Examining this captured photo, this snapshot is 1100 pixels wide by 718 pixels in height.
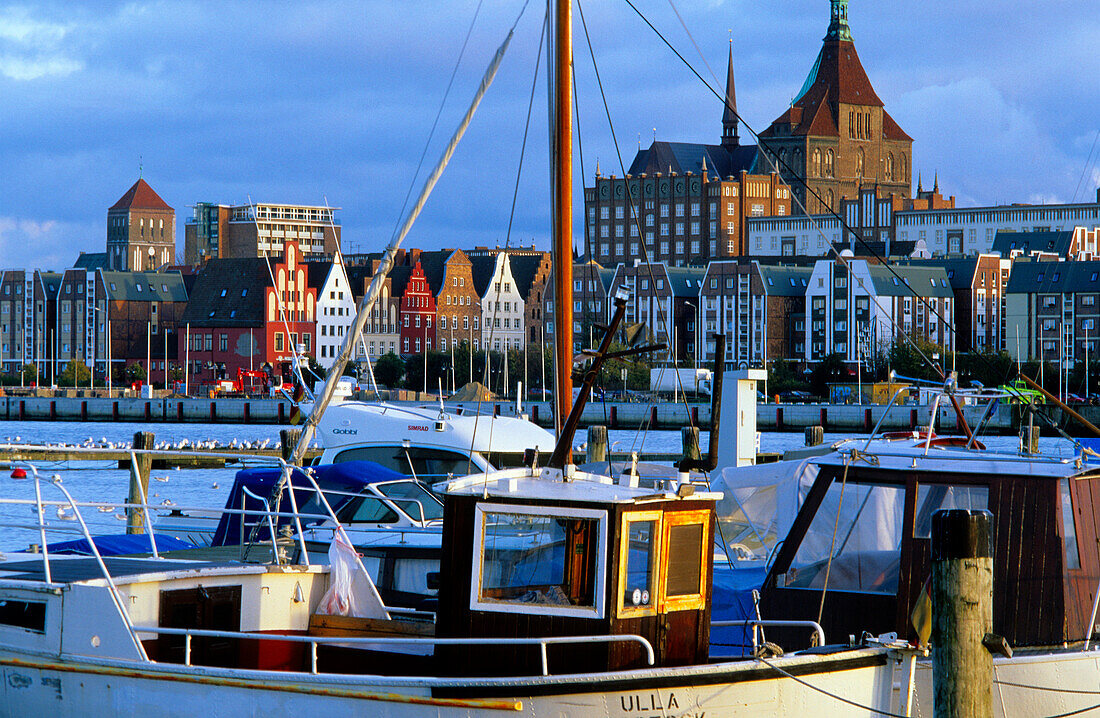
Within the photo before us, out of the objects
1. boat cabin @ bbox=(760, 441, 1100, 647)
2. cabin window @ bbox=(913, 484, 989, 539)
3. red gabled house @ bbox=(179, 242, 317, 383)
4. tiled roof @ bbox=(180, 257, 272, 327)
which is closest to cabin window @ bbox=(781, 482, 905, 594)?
boat cabin @ bbox=(760, 441, 1100, 647)

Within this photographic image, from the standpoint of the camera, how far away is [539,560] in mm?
10070

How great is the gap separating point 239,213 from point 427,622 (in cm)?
16438

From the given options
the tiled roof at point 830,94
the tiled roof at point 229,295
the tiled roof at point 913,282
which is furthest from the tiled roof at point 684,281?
the tiled roof at point 830,94

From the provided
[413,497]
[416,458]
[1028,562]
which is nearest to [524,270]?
[416,458]

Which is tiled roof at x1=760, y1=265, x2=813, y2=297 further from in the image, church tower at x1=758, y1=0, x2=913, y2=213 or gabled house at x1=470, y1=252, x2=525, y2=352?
church tower at x1=758, y1=0, x2=913, y2=213

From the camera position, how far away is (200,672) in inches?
431

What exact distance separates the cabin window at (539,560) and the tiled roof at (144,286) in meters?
125

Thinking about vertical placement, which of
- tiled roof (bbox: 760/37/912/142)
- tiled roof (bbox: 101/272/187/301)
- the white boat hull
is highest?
tiled roof (bbox: 760/37/912/142)

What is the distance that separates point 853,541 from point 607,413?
5512 cm

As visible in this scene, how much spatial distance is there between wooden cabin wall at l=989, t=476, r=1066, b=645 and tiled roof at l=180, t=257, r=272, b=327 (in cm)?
11048

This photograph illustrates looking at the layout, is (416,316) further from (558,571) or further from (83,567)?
(558,571)

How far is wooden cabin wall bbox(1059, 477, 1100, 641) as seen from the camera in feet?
39.2

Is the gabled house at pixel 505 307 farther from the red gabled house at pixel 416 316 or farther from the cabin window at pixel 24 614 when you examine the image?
the cabin window at pixel 24 614

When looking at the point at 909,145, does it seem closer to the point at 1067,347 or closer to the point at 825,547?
the point at 1067,347
